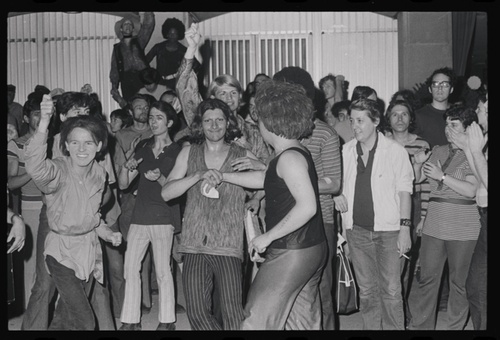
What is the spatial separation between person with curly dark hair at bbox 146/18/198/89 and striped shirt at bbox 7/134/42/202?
368 centimetres

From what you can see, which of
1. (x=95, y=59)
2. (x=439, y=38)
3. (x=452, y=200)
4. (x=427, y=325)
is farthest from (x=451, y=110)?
(x=95, y=59)

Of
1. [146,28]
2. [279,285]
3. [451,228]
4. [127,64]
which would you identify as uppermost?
[146,28]

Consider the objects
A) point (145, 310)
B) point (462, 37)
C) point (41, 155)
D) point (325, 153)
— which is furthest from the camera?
point (462, 37)

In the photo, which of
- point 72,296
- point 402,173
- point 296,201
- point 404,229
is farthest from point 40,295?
point 402,173

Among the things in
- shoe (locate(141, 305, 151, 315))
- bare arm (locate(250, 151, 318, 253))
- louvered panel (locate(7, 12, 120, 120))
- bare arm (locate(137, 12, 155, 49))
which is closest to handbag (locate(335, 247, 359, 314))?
bare arm (locate(250, 151, 318, 253))

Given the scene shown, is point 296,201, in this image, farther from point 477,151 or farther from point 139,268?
point 139,268

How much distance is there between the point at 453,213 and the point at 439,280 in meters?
0.57

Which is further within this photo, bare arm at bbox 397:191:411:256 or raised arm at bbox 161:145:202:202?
bare arm at bbox 397:191:411:256

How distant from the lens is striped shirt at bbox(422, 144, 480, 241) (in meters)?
5.44

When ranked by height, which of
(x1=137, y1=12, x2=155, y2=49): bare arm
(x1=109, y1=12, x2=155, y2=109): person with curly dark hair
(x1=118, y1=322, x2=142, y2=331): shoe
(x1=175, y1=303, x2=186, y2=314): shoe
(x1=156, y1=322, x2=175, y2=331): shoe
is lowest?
(x1=175, y1=303, x2=186, y2=314): shoe

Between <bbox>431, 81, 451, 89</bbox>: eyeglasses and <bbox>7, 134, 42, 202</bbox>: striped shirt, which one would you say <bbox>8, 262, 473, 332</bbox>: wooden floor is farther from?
<bbox>431, 81, 451, 89</bbox>: eyeglasses

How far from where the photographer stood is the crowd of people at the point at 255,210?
424cm

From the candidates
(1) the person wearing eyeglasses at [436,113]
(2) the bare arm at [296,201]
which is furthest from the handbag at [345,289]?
(1) the person wearing eyeglasses at [436,113]

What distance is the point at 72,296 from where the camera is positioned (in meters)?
4.86
